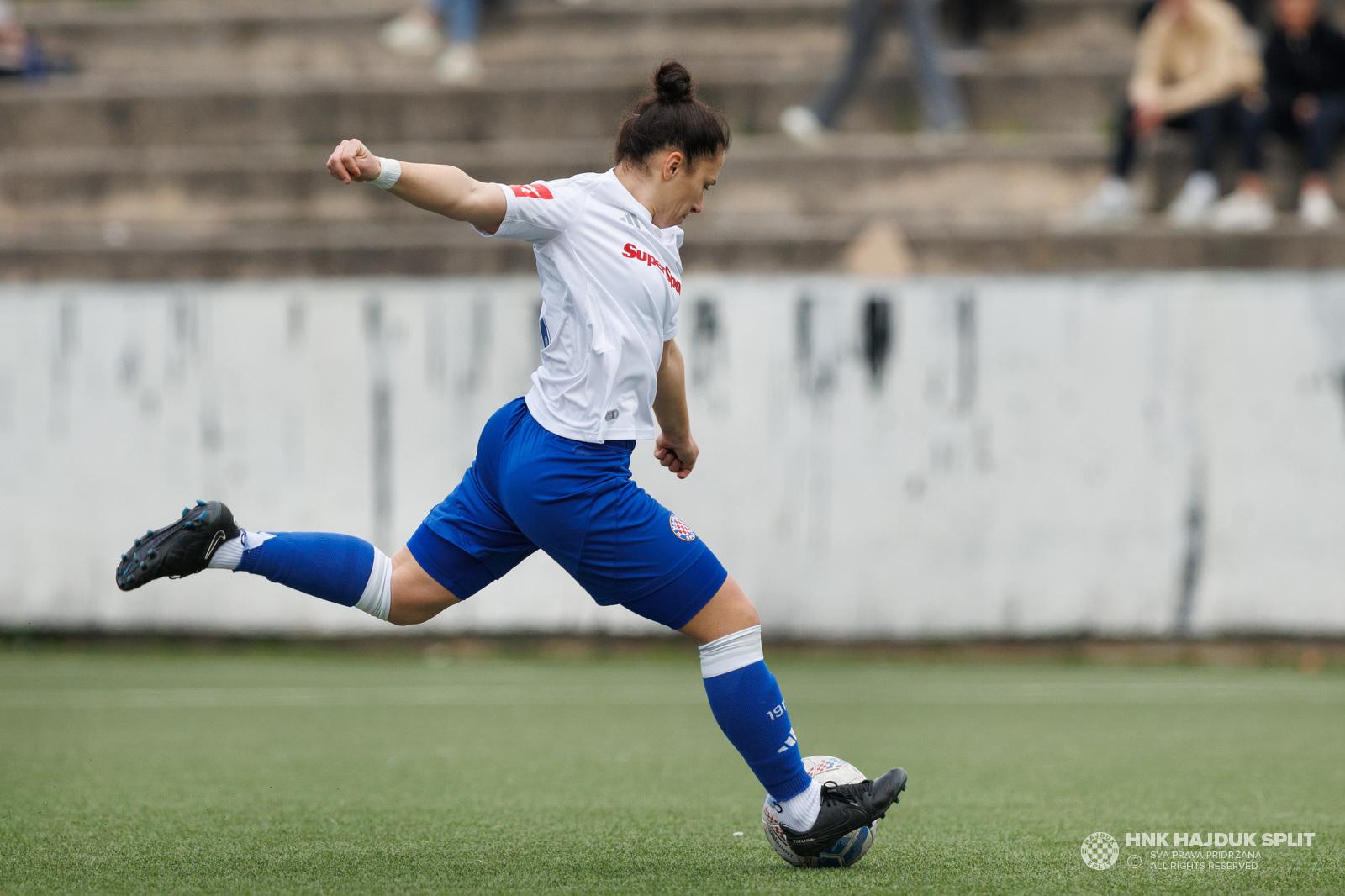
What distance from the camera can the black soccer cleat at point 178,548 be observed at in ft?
12.2

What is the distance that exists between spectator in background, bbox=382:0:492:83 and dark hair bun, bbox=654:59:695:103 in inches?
345

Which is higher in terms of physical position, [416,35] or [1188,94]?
[416,35]

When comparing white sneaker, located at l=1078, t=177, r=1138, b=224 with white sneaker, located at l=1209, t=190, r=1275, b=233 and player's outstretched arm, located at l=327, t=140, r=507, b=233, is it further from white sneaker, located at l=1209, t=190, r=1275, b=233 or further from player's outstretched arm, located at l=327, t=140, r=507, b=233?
player's outstretched arm, located at l=327, t=140, r=507, b=233

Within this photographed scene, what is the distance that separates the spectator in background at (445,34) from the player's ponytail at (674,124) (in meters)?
8.74

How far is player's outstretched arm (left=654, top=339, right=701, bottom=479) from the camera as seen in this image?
3.88 meters

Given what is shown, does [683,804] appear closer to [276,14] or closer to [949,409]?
[949,409]

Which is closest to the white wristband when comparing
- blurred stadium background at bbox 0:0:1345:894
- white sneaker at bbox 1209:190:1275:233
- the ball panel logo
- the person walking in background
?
→ the ball panel logo

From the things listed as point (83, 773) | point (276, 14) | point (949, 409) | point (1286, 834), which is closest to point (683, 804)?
point (1286, 834)

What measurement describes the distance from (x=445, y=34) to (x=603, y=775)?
30.1 ft

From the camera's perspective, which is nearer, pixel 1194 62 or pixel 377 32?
pixel 1194 62

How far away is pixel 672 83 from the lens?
11.7 ft

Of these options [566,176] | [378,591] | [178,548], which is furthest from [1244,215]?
[178,548]

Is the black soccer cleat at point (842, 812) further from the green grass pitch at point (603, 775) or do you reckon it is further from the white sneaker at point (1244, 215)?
the white sneaker at point (1244, 215)

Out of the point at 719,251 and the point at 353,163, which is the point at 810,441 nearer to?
the point at 719,251
